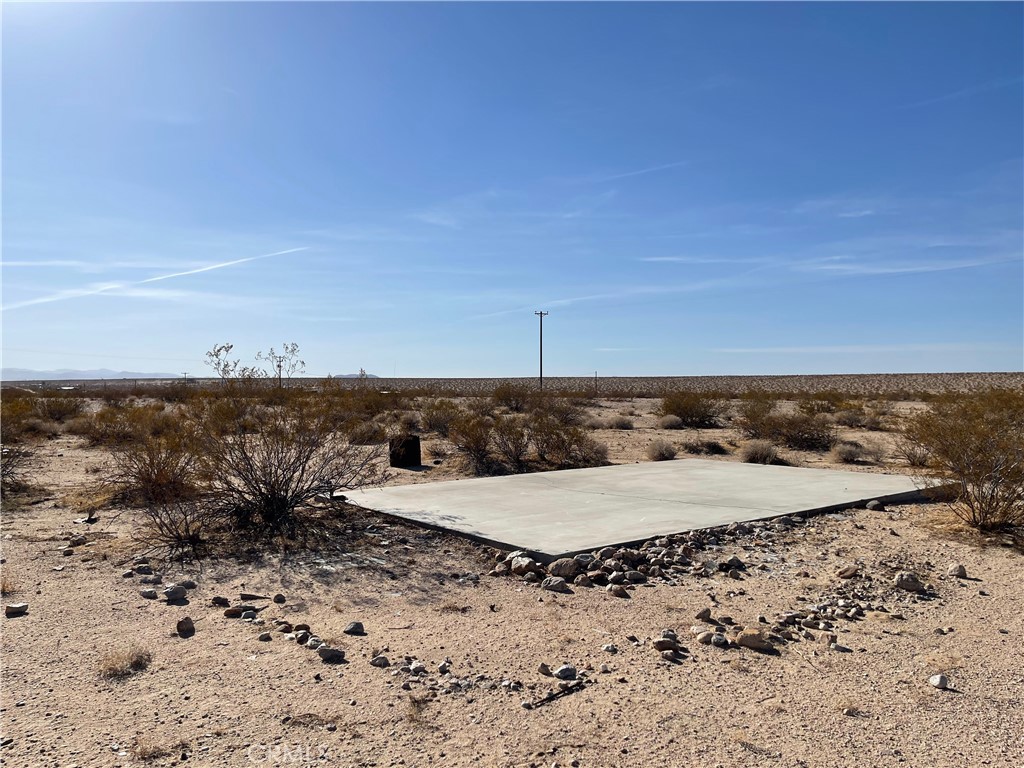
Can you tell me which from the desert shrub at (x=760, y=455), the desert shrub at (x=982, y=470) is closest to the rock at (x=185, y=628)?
the desert shrub at (x=982, y=470)

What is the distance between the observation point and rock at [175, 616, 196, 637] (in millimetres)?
5965

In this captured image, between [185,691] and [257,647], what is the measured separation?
86 centimetres

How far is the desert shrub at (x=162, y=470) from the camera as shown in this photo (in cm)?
1058

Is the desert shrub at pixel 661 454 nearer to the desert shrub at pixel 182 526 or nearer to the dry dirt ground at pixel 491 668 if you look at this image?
the dry dirt ground at pixel 491 668

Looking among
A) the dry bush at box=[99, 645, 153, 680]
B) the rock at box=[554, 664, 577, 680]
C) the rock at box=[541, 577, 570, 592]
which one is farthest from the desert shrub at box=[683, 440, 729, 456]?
the dry bush at box=[99, 645, 153, 680]

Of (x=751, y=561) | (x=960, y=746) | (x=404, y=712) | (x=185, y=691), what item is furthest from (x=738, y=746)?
(x=751, y=561)

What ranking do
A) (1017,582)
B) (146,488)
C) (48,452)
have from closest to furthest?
(1017,582) → (146,488) → (48,452)

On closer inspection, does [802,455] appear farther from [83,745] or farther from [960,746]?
Result: [83,745]

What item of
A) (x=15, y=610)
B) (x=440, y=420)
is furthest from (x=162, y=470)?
(x=440, y=420)

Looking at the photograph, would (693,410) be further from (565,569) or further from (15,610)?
(15,610)

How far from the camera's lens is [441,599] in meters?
6.95

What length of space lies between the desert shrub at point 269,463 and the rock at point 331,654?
406cm

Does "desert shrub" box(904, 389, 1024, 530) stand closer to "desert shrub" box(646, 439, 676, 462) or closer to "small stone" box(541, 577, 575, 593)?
"small stone" box(541, 577, 575, 593)

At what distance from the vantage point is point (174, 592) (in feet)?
22.9
